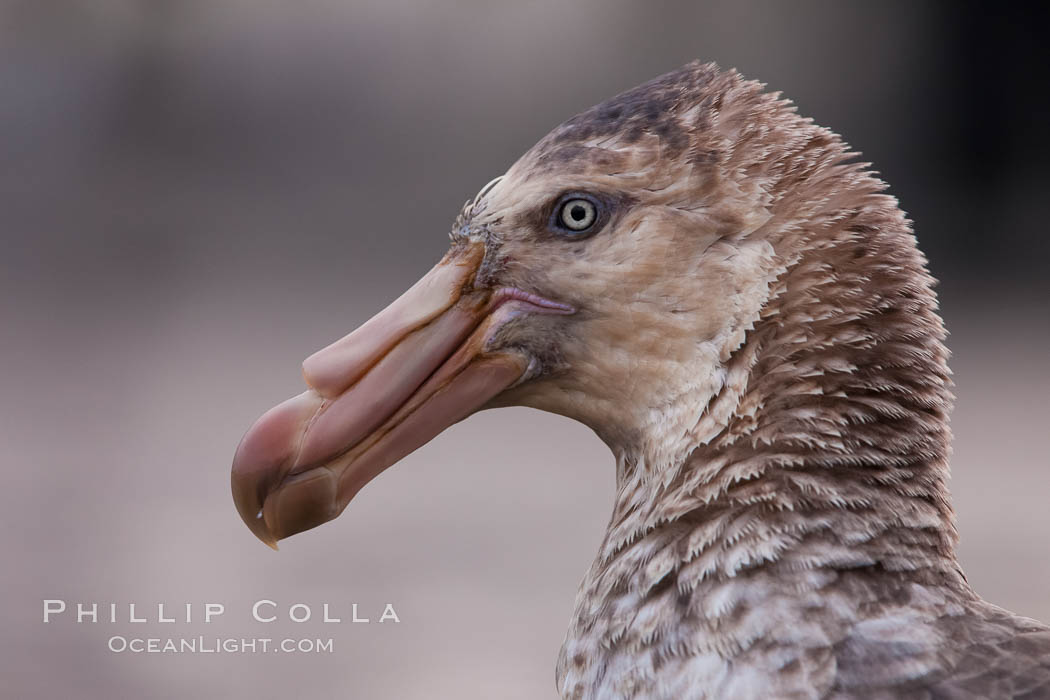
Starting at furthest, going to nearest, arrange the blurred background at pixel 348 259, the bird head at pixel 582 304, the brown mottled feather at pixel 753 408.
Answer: the blurred background at pixel 348 259, the bird head at pixel 582 304, the brown mottled feather at pixel 753 408

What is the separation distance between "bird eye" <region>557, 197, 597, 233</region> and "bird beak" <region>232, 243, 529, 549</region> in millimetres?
123

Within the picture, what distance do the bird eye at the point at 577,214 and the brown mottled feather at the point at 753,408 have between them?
22 millimetres

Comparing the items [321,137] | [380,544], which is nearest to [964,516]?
[380,544]

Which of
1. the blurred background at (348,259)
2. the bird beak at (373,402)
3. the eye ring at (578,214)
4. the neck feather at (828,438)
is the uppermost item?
the blurred background at (348,259)

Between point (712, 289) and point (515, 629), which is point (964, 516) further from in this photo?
point (712, 289)

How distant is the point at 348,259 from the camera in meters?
10.8

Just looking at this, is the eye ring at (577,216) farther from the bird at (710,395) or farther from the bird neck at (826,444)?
the bird neck at (826,444)

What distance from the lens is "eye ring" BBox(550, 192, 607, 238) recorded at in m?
1.61

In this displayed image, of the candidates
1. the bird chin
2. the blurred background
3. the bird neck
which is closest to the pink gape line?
the bird chin

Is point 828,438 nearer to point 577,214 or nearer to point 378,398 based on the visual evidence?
point 577,214

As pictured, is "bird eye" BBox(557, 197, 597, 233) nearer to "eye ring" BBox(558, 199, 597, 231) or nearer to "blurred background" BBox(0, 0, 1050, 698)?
"eye ring" BBox(558, 199, 597, 231)

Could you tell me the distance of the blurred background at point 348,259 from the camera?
5.71 meters

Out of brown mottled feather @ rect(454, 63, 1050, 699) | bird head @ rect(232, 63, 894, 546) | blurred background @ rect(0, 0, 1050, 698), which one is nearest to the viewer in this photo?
brown mottled feather @ rect(454, 63, 1050, 699)

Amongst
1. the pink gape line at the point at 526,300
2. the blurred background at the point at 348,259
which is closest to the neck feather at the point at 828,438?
the pink gape line at the point at 526,300
